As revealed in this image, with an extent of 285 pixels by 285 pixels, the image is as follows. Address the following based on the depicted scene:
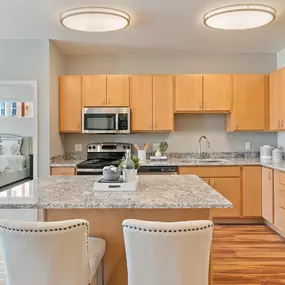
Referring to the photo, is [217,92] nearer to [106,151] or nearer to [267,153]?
[267,153]

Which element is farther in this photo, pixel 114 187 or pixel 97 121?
pixel 97 121

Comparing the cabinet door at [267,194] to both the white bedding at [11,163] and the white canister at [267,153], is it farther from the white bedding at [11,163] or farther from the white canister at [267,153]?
the white bedding at [11,163]

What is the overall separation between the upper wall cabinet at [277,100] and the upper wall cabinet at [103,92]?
2136 mm

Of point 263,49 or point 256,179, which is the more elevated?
point 263,49

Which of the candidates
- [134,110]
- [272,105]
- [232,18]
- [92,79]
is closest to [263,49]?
[272,105]

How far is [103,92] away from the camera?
4664 mm

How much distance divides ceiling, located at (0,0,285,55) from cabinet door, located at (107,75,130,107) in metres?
0.45

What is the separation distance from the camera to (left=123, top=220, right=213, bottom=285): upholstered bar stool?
1.47m

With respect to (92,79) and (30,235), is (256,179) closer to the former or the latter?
(92,79)

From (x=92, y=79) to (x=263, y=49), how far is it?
266 centimetres

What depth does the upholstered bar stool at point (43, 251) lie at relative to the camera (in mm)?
1488

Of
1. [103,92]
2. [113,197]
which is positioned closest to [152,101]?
[103,92]

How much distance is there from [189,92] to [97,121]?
146 centimetres

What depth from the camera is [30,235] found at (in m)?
1.48
